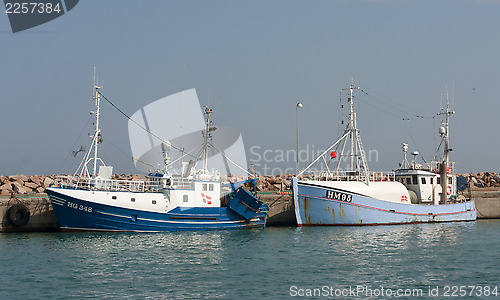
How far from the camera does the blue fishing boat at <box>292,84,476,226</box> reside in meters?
38.8

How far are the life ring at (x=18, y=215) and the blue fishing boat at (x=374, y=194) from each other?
62.0 ft

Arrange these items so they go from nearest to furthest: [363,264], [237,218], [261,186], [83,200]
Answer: [363,264] < [83,200] < [237,218] < [261,186]

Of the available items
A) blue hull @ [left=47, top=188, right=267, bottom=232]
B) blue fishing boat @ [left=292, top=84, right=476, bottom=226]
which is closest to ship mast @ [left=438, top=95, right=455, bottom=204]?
blue fishing boat @ [left=292, top=84, right=476, bottom=226]

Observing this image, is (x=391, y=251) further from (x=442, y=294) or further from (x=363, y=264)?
(x=442, y=294)

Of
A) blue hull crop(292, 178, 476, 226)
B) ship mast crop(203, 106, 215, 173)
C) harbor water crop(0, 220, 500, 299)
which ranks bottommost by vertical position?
harbor water crop(0, 220, 500, 299)

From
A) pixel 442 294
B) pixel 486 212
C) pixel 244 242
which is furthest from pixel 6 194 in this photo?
pixel 486 212

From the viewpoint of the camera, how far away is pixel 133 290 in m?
20.2

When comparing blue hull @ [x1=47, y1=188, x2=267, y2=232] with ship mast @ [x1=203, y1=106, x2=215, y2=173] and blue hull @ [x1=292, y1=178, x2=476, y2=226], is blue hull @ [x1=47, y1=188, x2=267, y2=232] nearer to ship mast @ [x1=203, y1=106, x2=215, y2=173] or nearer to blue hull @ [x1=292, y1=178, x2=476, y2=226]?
ship mast @ [x1=203, y1=106, x2=215, y2=173]

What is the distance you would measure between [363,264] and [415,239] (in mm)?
9402

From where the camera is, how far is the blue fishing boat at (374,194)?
127 feet

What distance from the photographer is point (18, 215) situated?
36.6m

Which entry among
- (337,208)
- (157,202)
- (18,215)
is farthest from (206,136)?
(18,215)

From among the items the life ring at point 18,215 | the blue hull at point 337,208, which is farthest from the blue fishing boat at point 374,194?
the life ring at point 18,215

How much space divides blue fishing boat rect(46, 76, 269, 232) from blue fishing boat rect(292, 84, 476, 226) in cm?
383
